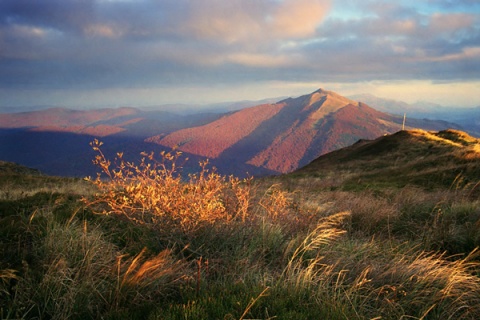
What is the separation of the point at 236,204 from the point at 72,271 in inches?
114

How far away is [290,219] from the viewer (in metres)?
5.67

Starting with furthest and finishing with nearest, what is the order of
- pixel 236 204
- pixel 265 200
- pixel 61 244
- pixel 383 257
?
1. pixel 265 200
2. pixel 236 204
3. pixel 383 257
4. pixel 61 244

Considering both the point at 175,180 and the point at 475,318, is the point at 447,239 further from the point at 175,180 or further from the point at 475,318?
the point at 175,180

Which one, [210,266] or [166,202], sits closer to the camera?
[210,266]

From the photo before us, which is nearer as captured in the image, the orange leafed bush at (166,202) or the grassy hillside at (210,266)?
the grassy hillside at (210,266)

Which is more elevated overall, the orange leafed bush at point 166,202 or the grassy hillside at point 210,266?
the orange leafed bush at point 166,202

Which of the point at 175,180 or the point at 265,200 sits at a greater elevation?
the point at 175,180

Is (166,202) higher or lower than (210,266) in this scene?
higher

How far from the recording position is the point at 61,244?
3662 millimetres

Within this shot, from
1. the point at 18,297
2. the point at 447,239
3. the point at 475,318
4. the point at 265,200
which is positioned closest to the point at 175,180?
the point at 265,200

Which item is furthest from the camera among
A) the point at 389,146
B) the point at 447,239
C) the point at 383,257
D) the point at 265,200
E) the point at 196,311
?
the point at 389,146

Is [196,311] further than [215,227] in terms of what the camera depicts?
No

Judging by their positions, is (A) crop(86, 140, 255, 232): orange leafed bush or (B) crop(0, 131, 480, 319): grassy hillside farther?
(A) crop(86, 140, 255, 232): orange leafed bush

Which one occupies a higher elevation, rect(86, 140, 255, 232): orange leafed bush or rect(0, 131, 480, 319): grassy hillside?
rect(86, 140, 255, 232): orange leafed bush
